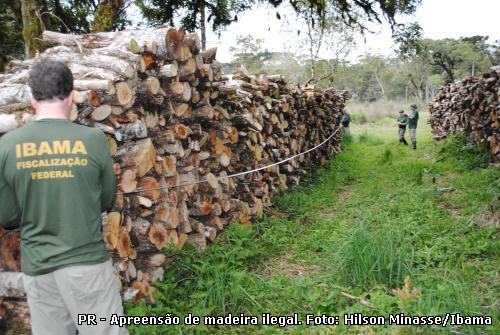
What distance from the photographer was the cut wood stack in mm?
3191

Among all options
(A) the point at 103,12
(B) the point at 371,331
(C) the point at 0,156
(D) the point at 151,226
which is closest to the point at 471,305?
(B) the point at 371,331

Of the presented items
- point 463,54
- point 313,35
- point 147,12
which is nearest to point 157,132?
point 147,12

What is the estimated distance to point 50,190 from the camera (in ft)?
6.75

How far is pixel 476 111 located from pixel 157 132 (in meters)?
8.65

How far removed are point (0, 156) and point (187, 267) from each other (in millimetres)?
2155

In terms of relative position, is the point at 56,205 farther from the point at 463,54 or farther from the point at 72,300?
the point at 463,54

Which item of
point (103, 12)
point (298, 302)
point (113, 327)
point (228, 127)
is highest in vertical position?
point (103, 12)

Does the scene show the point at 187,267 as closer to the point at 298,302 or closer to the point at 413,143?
the point at 298,302

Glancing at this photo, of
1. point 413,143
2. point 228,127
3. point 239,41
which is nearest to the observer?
point 228,127

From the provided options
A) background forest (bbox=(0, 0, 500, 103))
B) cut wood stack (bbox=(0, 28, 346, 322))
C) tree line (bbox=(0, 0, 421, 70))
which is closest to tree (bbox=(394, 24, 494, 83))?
background forest (bbox=(0, 0, 500, 103))

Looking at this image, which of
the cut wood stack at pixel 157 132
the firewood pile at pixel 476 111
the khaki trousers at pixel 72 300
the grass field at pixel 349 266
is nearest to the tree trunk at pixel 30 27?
the cut wood stack at pixel 157 132

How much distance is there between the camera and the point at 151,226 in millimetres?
3664

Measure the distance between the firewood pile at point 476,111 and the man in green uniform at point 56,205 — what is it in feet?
27.9

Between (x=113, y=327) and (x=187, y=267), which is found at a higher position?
(x=113, y=327)
